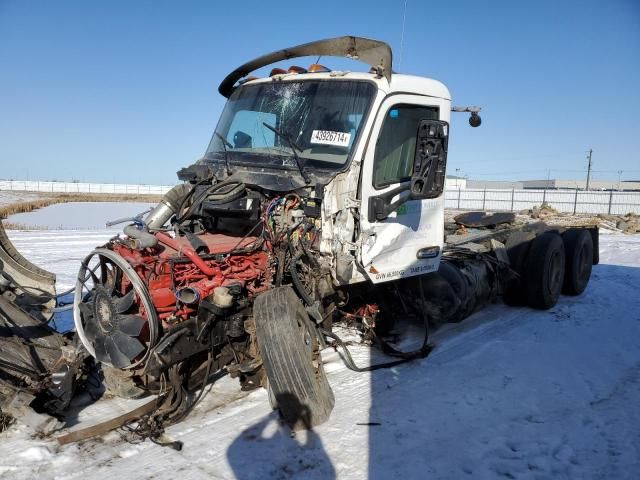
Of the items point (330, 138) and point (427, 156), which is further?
point (330, 138)

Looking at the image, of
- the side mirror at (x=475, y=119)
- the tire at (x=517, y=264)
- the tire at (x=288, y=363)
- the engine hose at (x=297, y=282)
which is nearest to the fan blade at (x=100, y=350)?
the tire at (x=288, y=363)

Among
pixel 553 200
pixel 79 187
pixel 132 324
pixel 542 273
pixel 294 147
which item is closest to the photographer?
pixel 132 324

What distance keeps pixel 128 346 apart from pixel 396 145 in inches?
111

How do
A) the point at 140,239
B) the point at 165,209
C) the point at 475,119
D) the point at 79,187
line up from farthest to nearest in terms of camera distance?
the point at 79,187 → the point at 475,119 → the point at 165,209 → the point at 140,239

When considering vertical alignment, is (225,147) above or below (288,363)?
above

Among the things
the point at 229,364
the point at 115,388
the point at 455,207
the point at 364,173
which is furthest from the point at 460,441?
the point at 455,207

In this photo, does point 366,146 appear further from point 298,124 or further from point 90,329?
point 90,329

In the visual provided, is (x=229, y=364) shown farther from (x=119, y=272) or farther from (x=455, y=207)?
(x=455, y=207)

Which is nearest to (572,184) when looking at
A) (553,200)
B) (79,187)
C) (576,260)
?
(553,200)

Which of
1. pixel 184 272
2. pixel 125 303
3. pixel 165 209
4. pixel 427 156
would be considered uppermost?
pixel 427 156

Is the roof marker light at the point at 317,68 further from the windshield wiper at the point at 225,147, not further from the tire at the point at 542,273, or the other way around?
the tire at the point at 542,273

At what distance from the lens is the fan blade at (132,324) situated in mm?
3410

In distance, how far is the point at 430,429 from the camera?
368 centimetres

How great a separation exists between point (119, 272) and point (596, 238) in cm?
808
